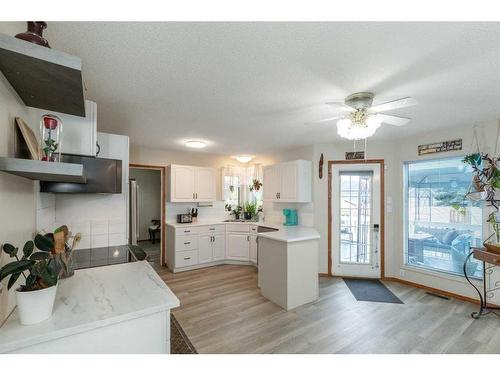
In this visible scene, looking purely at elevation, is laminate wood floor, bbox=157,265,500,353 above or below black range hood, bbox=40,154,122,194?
below

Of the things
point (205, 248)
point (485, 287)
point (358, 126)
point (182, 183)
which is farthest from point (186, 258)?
point (485, 287)

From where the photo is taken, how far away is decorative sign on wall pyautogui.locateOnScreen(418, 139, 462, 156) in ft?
10.2

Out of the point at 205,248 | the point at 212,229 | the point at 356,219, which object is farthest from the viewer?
the point at 212,229

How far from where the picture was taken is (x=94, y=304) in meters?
1.10

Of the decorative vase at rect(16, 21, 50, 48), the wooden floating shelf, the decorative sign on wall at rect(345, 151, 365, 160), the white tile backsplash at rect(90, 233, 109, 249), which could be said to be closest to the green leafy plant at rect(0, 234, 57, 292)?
the wooden floating shelf

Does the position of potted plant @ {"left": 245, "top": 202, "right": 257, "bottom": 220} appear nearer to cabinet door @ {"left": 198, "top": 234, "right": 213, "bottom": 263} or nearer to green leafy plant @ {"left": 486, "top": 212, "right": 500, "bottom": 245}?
cabinet door @ {"left": 198, "top": 234, "right": 213, "bottom": 263}

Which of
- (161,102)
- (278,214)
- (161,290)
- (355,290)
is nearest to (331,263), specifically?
(355,290)

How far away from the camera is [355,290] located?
340 cm

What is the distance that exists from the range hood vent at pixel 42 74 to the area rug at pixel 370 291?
3724 mm

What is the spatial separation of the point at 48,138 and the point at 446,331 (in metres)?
3.77

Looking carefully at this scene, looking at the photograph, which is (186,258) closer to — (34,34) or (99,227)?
(99,227)

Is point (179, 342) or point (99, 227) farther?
point (99, 227)

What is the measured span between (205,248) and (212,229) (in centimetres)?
40

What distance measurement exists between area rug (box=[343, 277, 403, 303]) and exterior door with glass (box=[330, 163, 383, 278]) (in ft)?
0.57
